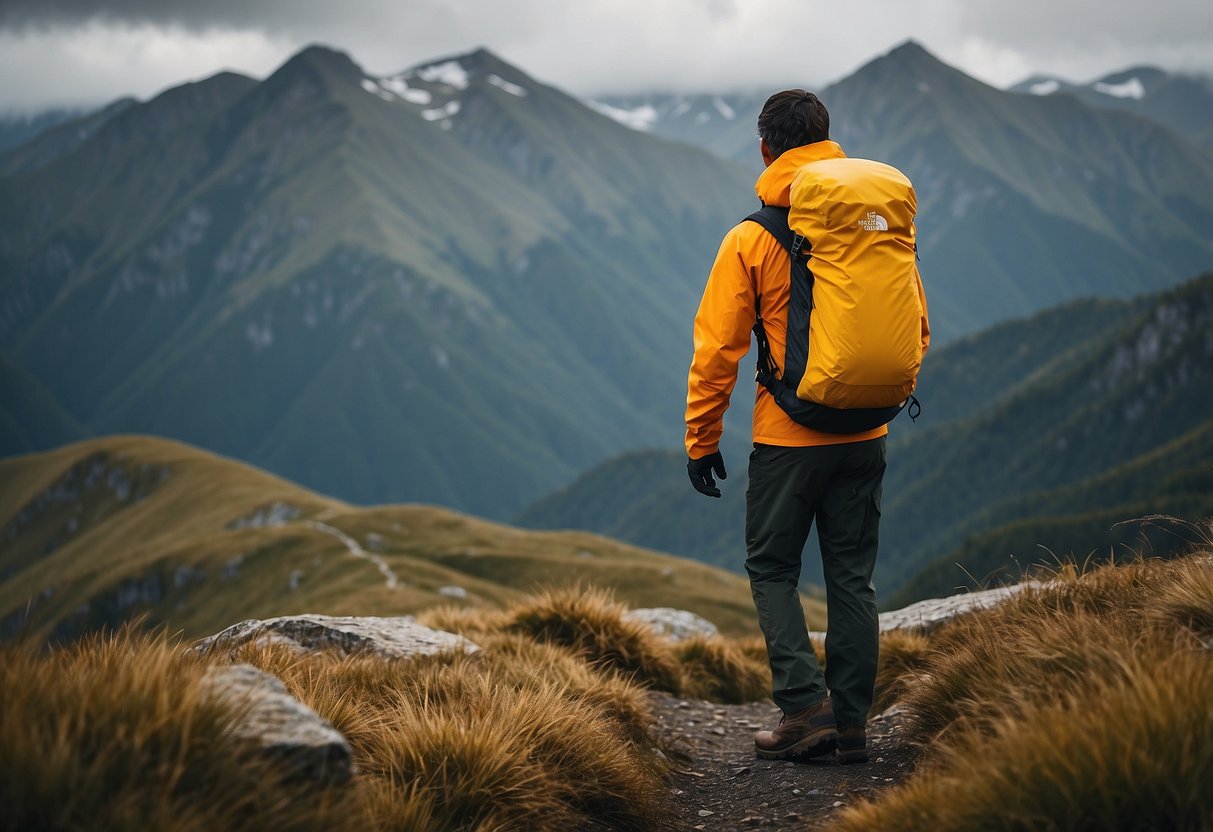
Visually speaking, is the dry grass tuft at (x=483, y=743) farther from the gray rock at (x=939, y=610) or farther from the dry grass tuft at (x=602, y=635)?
the gray rock at (x=939, y=610)

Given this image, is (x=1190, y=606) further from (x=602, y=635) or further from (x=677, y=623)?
(x=677, y=623)

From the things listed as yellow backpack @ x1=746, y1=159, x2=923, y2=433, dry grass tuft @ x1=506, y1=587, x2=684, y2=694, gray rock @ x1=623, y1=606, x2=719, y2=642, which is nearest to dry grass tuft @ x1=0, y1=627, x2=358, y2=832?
yellow backpack @ x1=746, y1=159, x2=923, y2=433

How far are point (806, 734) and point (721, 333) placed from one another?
119 inches

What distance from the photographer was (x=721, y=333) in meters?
6.85

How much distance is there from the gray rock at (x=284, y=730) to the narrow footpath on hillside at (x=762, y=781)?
9.29 ft

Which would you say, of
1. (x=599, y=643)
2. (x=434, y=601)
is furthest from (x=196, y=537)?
(x=599, y=643)

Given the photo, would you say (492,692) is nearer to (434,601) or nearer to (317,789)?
(317,789)

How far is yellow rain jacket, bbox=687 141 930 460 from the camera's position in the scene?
688 centimetres

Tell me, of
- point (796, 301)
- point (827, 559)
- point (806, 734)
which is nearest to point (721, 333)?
point (796, 301)

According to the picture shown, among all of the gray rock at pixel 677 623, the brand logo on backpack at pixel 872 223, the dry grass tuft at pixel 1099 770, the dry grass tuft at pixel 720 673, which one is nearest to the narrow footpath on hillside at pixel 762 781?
the dry grass tuft at pixel 1099 770

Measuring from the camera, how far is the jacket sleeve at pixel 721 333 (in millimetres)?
6859

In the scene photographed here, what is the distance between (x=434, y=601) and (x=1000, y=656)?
80.3 meters

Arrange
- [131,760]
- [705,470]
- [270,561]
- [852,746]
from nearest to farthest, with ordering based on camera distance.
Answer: [131,760], [852,746], [705,470], [270,561]

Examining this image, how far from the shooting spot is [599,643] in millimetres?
10258
